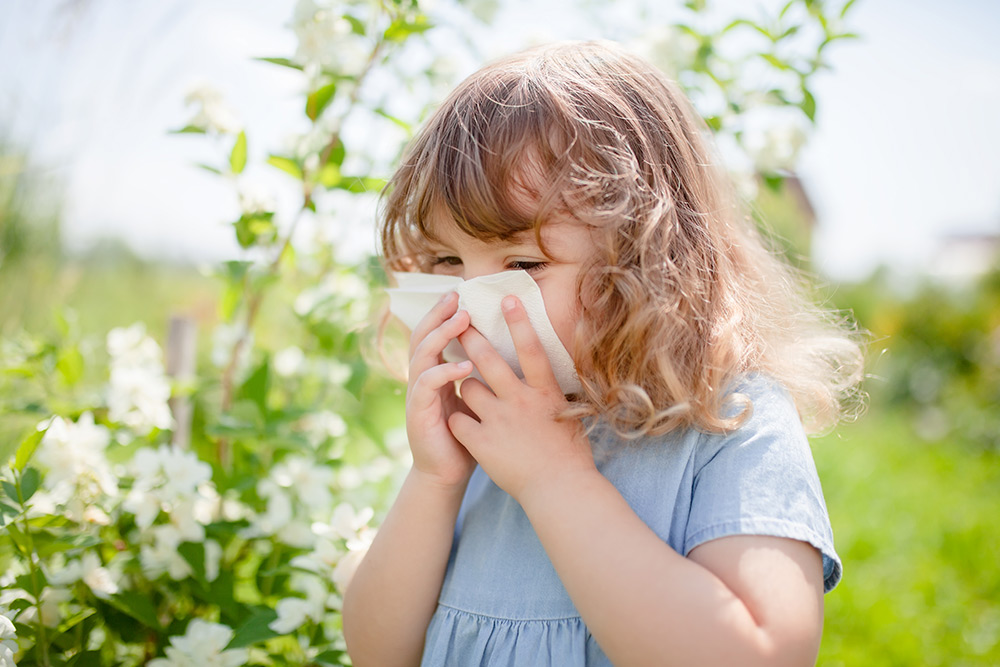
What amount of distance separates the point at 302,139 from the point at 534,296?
0.92 metres

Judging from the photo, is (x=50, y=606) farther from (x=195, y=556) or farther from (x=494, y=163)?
(x=494, y=163)

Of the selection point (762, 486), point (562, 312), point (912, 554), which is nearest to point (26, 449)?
point (562, 312)

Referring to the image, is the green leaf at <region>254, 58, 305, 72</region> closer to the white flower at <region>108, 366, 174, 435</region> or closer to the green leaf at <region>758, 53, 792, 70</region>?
the white flower at <region>108, 366, 174, 435</region>

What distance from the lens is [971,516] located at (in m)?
3.41

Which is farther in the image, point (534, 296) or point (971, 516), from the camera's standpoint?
point (971, 516)

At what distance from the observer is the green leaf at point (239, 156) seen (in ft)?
4.58

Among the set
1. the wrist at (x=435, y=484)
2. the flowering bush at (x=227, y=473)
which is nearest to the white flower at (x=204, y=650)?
the flowering bush at (x=227, y=473)

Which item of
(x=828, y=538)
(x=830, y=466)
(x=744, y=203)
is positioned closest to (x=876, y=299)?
(x=830, y=466)

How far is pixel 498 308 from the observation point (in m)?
0.98

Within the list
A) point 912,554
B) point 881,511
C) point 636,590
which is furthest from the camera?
point 881,511

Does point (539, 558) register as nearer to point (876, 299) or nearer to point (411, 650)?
point (411, 650)

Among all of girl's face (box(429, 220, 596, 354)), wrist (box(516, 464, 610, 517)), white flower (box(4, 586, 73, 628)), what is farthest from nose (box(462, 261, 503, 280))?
white flower (box(4, 586, 73, 628))

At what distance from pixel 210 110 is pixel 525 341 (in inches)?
39.0

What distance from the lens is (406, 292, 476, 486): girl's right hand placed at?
991mm
